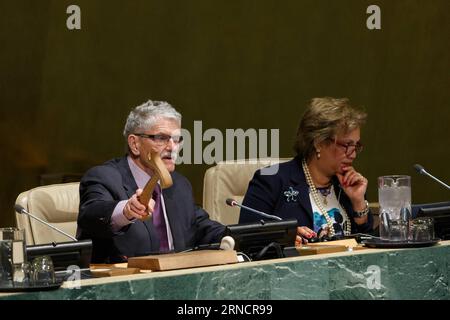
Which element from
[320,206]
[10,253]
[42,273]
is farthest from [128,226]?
[42,273]

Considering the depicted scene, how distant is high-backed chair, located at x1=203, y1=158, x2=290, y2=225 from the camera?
14.3 feet

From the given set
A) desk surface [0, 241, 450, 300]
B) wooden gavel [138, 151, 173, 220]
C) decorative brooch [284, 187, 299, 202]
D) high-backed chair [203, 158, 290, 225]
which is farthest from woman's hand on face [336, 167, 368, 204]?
wooden gavel [138, 151, 173, 220]

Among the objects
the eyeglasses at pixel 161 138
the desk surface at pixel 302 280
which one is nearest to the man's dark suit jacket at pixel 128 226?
the eyeglasses at pixel 161 138

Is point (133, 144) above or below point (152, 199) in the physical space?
above

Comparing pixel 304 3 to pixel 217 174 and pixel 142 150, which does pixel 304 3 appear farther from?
pixel 142 150

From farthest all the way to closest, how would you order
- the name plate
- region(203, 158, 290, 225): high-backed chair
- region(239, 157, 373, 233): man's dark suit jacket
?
region(203, 158, 290, 225): high-backed chair
region(239, 157, 373, 233): man's dark suit jacket
the name plate

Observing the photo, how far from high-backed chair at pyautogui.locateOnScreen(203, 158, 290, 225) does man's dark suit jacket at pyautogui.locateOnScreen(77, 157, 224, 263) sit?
0.45 metres

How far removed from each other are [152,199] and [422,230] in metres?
0.99

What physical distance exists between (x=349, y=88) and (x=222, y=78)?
74cm

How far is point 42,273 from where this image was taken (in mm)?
2369

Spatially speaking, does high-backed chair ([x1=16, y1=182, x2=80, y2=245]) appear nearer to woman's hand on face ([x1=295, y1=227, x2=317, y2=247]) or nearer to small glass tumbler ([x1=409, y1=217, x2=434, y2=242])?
woman's hand on face ([x1=295, y1=227, x2=317, y2=247])

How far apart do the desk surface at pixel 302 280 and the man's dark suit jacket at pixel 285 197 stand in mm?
896

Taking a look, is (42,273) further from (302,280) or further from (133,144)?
(133,144)

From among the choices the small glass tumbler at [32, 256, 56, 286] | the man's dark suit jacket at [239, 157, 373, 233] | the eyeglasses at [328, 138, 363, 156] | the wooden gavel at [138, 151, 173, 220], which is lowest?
the man's dark suit jacket at [239, 157, 373, 233]
